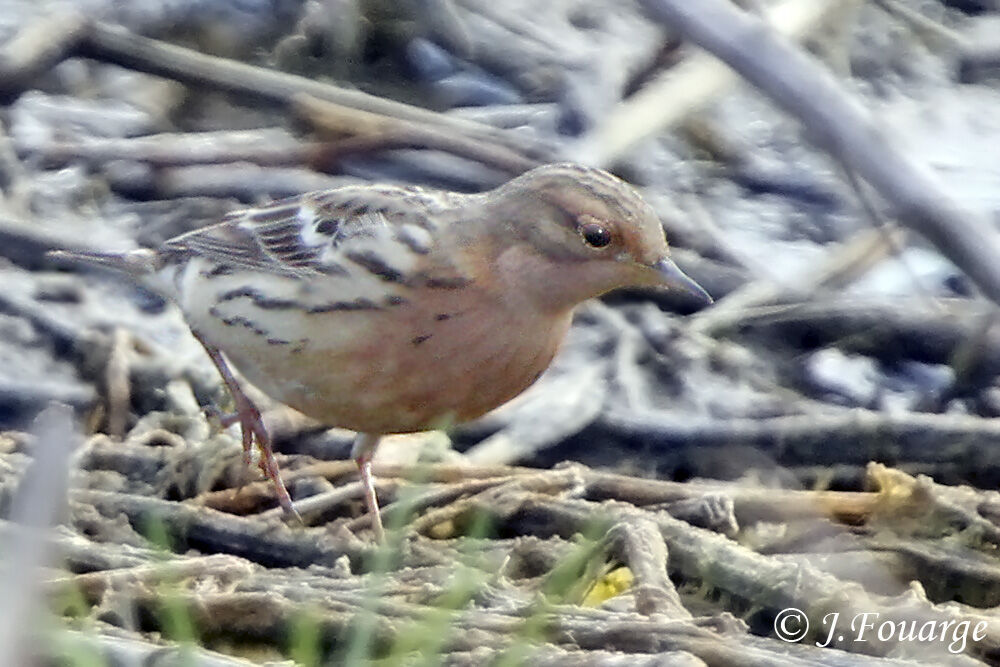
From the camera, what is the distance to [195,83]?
6539 mm

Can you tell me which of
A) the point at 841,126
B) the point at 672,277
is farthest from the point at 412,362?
the point at 841,126

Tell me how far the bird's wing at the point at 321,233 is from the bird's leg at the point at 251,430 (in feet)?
1.00

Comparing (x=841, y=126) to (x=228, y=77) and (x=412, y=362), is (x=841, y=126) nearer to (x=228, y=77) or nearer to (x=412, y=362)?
(x=412, y=362)

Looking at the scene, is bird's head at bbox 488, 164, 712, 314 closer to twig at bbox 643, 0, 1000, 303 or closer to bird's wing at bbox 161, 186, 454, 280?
bird's wing at bbox 161, 186, 454, 280

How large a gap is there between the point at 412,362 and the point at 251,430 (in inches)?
33.4

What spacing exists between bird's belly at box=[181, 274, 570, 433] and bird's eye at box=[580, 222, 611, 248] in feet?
0.74

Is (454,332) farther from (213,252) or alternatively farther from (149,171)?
(149,171)

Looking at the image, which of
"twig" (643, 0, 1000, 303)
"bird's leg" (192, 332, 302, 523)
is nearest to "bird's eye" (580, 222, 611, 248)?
"twig" (643, 0, 1000, 303)

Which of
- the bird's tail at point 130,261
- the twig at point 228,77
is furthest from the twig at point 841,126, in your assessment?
the twig at point 228,77

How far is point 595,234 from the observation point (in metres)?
3.82

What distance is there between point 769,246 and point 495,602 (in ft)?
11.7

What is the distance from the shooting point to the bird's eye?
3822 millimetres

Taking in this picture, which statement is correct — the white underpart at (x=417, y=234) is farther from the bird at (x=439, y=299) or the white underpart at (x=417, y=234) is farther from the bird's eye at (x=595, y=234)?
the bird's eye at (x=595, y=234)

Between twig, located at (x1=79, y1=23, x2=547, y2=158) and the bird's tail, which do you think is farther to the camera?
twig, located at (x1=79, y1=23, x2=547, y2=158)
